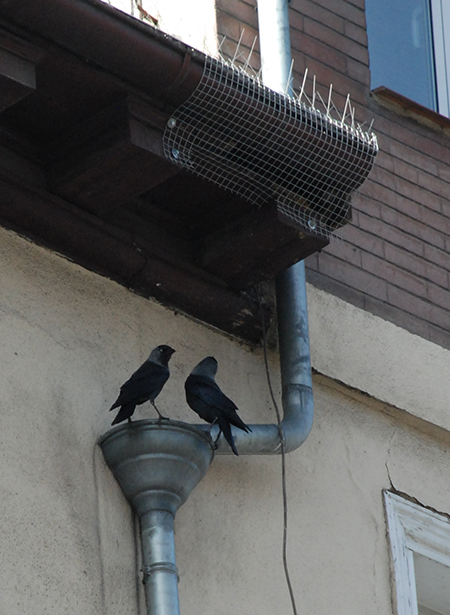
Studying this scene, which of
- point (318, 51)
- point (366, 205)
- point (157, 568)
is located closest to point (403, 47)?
point (318, 51)

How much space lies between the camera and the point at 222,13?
5742mm

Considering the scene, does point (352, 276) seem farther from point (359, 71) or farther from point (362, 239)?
point (359, 71)

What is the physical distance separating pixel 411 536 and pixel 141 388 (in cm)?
136

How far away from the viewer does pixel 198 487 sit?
4781mm

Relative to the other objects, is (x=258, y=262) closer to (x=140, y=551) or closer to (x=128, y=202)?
(x=128, y=202)

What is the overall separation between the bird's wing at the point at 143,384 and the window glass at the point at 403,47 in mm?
2619

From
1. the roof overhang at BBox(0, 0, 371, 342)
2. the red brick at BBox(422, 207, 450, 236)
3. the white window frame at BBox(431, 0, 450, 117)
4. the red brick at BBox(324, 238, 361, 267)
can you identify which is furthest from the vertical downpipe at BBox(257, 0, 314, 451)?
the white window frame at BBox(431, 0, 450, 117)

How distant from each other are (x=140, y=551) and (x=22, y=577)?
1.56 ft

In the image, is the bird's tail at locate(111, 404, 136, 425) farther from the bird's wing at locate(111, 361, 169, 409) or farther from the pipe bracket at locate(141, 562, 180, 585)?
the pipe bracket at locate(141, 562, 180, 585)

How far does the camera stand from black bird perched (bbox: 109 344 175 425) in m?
4.46

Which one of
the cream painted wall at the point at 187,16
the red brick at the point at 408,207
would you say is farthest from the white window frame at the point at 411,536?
the cream painted wall at the point at 187,16

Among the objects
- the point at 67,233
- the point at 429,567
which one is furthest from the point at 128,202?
the point at 429,567

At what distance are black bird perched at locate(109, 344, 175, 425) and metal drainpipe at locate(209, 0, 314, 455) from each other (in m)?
0.35

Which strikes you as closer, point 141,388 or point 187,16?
point 141,388
